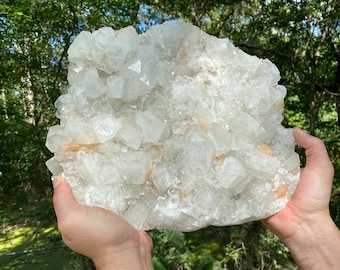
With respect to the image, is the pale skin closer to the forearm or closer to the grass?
the forearm

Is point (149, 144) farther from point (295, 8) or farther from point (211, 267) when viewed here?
point (295, 8)

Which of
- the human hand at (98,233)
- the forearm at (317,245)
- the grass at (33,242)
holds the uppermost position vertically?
the human hand at (98,233)

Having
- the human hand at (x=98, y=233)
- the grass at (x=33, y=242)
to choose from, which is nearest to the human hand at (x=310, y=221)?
the human hand at (x=98, y=233)

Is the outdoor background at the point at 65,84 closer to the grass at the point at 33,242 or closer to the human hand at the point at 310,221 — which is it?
the grass at the point at 33,242

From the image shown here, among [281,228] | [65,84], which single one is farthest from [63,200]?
[65,84]

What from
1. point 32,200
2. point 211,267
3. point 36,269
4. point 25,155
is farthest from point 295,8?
point 36,269

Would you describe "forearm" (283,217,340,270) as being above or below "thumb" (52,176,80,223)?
below

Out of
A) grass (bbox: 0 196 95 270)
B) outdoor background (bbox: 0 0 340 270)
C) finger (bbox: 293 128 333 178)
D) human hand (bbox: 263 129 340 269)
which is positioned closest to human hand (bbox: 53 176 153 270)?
human hand (bbox: 263 129 340 269)
